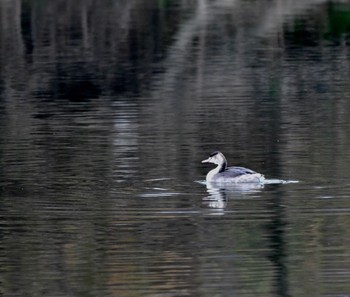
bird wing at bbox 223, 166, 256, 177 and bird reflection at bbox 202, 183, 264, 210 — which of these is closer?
bird reflection at bbox 202, 183, 264, 210

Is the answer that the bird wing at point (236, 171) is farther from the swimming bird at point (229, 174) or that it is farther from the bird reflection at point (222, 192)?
the bird reflection at point (222, 192)

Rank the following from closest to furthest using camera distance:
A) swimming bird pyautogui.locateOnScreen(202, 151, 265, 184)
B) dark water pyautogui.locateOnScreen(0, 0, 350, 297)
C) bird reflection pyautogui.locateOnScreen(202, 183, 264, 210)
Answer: dark water pyautogui.locateOnScreen(0, 0, 350, 297) < bird reflection pyautogui.locateOnScreen(202, 183, 264, 210) < swimming bird pyautogui.locateOnScreen(202, 151, 265, 184)

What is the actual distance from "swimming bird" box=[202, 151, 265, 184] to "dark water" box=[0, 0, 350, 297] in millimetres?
131

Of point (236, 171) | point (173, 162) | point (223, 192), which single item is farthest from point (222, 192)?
point (173, 162)

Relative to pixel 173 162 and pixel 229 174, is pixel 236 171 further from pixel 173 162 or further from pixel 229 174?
pixel 173 162

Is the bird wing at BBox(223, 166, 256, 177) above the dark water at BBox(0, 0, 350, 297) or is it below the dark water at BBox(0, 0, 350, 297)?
above

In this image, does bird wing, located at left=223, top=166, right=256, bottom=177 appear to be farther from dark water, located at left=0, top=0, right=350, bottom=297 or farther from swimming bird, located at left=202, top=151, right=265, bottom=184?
dark water, located at left=0, top=0, right=350, bottom=297

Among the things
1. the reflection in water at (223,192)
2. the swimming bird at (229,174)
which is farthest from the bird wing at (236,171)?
the reflection in water at (223,192)

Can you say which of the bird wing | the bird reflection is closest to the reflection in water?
the bird reflection

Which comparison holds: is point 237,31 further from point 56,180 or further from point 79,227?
point 79,227

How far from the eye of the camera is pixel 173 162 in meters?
17.8

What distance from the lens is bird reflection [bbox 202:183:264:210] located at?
1505cm

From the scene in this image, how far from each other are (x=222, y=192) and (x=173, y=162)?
2.05 metres

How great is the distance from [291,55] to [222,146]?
1360 cm
